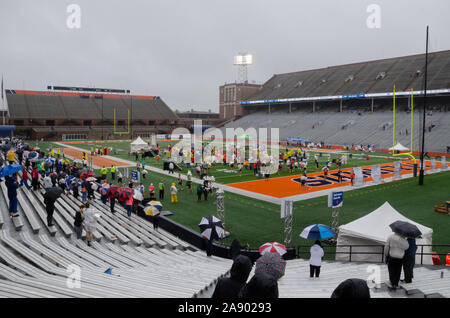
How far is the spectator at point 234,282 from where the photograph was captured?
4.21m

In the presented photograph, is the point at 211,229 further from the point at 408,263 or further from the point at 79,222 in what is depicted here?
the point at 408,263

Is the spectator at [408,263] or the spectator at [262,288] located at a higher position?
the spectator at [262,288]

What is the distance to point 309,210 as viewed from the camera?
18.8 m

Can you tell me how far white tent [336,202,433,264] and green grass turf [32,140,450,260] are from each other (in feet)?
7.91

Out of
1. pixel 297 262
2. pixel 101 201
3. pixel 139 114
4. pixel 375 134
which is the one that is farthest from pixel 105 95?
pixel 297 262

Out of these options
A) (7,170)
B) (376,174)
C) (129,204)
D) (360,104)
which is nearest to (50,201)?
(7,170)

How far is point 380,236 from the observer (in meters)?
11.1

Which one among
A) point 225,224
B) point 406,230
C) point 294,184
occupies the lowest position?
point 225,224

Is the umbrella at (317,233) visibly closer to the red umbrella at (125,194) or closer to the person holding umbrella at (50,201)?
the person holding umbrella at (50,201)

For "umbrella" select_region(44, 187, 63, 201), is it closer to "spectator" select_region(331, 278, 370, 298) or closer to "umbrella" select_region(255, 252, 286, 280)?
"umbrella" select_region(255, 252, 286, 280)

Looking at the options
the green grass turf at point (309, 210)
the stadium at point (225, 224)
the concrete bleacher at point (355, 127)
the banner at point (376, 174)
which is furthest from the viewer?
the concrete bleacher at point (355, 127)

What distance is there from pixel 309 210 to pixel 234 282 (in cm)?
1528

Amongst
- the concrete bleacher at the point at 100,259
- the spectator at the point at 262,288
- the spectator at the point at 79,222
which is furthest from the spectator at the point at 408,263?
the spectator at the point at 79,222

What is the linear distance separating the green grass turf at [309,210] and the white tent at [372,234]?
7.91 feet
